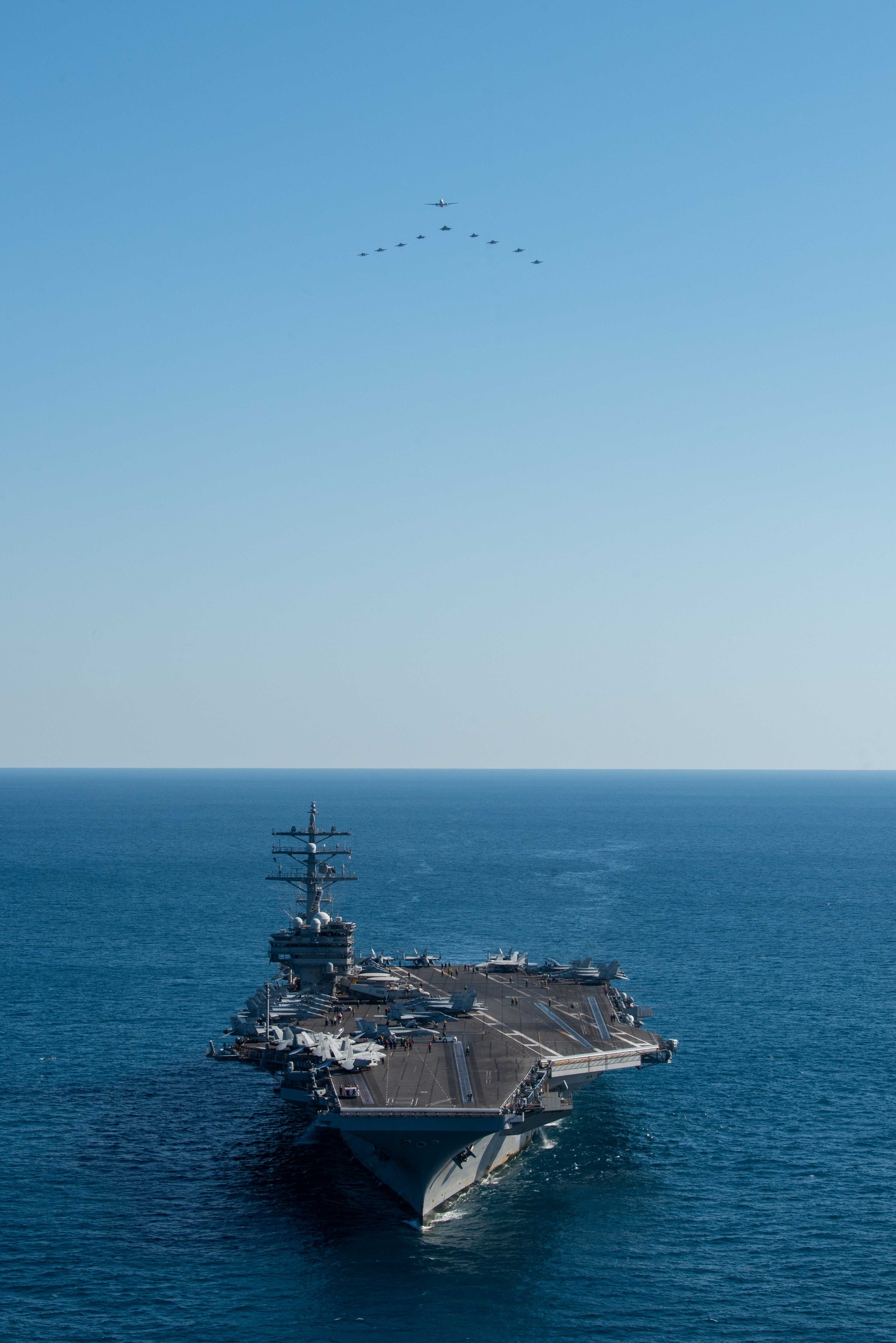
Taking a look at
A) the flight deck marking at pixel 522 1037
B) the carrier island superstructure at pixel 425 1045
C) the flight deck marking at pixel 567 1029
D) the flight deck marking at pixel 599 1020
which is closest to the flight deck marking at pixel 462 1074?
the carrier island superstructure at pixel 425 1045

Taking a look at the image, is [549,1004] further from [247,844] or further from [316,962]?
[247,844]

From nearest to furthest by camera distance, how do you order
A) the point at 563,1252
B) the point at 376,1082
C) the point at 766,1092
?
the point at 563,1252
the point at 376,1082
the point at 766,1092

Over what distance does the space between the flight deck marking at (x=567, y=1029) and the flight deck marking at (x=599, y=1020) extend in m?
0.94

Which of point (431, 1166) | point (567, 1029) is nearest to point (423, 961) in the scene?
point (567, 1029)

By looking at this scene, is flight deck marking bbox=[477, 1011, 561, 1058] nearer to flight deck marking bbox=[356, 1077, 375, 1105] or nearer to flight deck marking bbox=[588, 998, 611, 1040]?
flight deck marking bbox=[588, 998, 611, 1040]

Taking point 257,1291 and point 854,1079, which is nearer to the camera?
point 257,1291

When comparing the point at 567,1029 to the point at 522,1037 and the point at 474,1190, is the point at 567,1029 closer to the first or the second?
the point at 522,1037

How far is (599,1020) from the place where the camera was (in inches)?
2194

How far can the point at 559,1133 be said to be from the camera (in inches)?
1981

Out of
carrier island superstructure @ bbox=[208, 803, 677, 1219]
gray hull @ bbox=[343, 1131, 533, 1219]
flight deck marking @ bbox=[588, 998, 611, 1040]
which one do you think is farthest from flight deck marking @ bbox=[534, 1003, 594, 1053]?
gray hull @ bbox=[343, 1131, 533, 1219]

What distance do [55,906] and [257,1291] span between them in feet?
255

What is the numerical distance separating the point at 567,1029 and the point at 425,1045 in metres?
6.67

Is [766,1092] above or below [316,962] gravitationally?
below

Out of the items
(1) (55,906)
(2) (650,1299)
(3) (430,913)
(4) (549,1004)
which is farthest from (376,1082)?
(1) (55,906)
